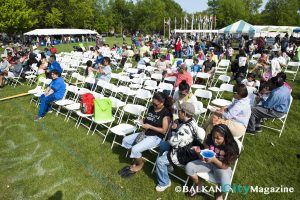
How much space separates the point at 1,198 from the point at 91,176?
144 centimetres

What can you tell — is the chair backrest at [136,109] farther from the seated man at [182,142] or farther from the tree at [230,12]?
the tree at [230,12]

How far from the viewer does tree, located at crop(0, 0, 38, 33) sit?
3800 cm

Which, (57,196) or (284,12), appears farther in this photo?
(284,12)

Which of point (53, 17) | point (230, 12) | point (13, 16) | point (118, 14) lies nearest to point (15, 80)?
point (13, 16)

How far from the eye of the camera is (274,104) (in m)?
5.74

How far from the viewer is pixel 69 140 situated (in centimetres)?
591

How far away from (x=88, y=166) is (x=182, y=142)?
2.01 metres

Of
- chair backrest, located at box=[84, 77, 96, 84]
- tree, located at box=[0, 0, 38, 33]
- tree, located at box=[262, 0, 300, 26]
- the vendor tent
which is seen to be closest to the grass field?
chair backrest, located at box=[84, 77, 96, 84]

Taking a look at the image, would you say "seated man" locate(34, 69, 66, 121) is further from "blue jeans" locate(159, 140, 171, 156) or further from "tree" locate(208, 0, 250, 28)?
"tree" locate(208, 0, 250, 28)

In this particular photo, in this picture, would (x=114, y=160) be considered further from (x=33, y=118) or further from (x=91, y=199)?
(x=33, y=118)

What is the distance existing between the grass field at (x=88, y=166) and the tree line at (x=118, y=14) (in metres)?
39.2

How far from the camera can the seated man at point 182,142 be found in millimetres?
3973

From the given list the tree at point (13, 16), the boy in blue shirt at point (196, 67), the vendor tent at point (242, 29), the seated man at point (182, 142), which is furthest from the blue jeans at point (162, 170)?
the tree at point (13, 16)

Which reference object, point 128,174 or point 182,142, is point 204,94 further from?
point 128,174
